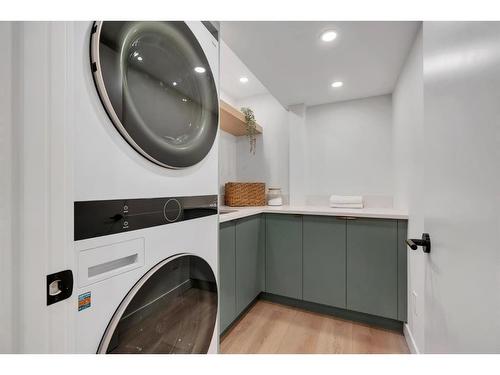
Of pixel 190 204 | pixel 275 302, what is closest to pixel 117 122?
pixel 190 204

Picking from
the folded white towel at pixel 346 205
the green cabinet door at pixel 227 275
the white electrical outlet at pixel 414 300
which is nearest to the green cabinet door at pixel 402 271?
the white electrical outlet at pixel 414 300

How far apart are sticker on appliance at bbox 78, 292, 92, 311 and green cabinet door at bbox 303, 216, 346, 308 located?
5.21ft

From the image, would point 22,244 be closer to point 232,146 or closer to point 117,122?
point 117,122

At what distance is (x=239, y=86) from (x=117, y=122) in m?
2.09

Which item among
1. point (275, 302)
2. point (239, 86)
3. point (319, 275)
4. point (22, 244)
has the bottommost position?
point (275, 302)

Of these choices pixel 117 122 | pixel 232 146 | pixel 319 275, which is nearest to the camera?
pixel 117 122

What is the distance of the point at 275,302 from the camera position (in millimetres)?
2008

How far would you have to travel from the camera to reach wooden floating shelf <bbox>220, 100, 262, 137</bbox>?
1911mm

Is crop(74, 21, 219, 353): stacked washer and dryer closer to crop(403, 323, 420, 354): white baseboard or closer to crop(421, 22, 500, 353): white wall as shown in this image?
crop(421, 22, 500, 353): white wall

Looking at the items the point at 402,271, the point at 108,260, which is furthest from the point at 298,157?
the point at 108,260

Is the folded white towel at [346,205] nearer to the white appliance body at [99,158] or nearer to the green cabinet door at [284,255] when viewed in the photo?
the green cabinet door at [284,255]

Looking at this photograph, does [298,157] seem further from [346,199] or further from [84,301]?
[84,301]

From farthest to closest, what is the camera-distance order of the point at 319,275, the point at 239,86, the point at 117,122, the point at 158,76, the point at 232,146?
the point at 232,146
the point at 239,86
the point at 319,275
the point at 158,76
the point at 117,122

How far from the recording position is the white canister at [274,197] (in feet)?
7.67
